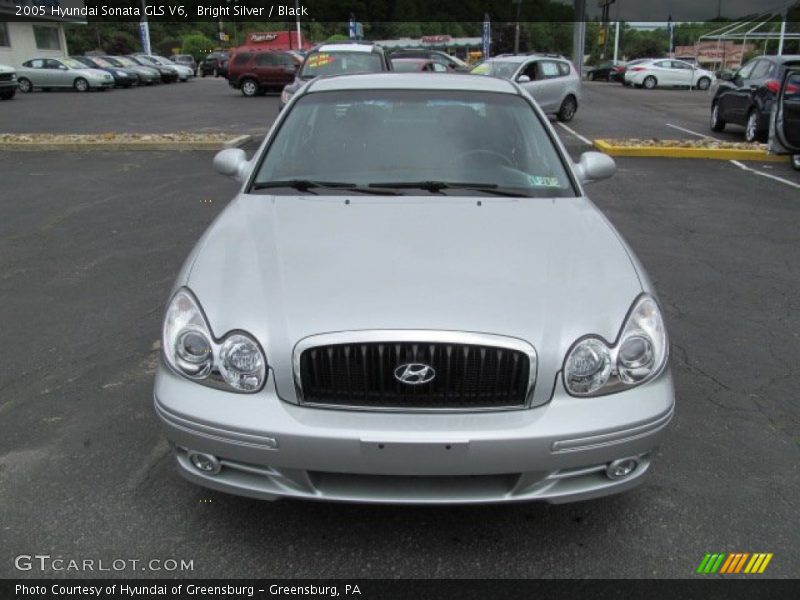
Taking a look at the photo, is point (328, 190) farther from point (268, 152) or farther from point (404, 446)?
point (404, 446)

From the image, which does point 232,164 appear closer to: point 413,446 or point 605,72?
point 413,446

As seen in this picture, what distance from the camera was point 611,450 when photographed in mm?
2307

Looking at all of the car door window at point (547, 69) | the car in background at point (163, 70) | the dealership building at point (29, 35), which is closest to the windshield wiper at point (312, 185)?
the car door window at point (547, 69)

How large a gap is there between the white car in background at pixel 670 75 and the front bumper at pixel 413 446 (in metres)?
37.4

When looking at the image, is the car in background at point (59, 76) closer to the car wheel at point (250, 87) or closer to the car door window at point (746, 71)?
the car wheel at point (250, 87)

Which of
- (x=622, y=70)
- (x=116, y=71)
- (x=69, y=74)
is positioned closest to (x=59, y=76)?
(x=69, y=74)

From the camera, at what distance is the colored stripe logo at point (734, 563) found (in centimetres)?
244

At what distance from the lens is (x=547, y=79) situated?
54.9 feet

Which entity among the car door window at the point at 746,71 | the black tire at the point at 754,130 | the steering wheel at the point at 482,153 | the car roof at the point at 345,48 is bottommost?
the black tire at the point at 754,130

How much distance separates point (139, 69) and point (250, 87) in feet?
45.8

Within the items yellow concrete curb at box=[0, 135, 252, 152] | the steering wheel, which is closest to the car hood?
the steering wheel

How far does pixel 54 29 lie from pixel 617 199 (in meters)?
50.1

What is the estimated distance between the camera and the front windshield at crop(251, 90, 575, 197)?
3527 millimetres

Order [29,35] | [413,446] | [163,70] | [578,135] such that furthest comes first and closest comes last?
[29,35]
[163,70]
[578,135]
[413,446]
